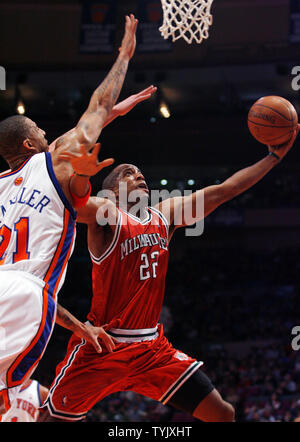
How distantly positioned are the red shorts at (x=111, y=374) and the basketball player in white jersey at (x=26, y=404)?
1338 mm

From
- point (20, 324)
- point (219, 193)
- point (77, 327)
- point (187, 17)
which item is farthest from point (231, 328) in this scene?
point (20, 324)

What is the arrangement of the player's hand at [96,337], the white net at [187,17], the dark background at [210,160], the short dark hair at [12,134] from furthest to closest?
the dark background at [210,160] < the white net at [187,17] < the player's hand at [96,337] < the short dark hair at [12,134]

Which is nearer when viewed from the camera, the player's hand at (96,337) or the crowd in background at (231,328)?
the player's hand at (96,337)

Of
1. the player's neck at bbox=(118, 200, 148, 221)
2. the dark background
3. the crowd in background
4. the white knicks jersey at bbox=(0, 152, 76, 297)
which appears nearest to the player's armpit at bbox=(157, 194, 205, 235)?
the player's neck at bbox=(118, 200, 148, 221)

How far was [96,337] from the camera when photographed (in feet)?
10.3

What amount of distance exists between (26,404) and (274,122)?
10.3ft

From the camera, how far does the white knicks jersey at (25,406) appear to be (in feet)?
15.5

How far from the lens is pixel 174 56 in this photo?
45.4ft

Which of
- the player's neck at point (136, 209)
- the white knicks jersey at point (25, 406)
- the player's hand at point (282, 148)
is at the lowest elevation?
the white knicks jersey at point (25, 406)

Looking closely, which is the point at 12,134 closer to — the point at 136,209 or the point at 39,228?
the point at 39,228

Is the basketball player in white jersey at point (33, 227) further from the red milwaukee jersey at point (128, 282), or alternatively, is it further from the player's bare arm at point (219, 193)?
the player's bare arm at point (219, 193)

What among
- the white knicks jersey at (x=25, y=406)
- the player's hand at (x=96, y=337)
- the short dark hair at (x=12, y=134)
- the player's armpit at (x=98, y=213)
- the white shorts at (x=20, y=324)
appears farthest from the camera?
the white knicks jersey at (x=25, y=406)

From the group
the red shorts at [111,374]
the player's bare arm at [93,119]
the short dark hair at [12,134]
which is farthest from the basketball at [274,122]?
the short dark hair at [12,134]

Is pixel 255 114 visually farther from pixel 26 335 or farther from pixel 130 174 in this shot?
pixel 26 335
